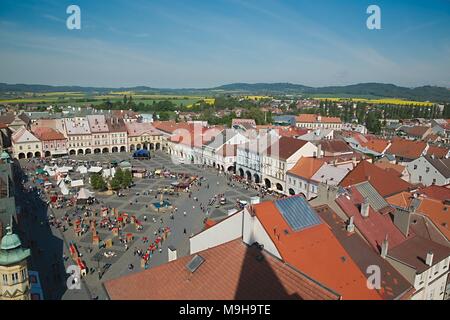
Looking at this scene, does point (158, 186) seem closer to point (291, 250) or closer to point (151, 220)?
point (151, 220)

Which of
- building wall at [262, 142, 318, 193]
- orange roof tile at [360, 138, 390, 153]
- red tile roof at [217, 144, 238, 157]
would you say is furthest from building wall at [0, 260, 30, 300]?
orange roof tile at [360, 138, 390, 153]

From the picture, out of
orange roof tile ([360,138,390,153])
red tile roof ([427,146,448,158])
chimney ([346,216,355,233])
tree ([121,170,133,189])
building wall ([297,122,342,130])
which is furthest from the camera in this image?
building wall ([297,122,342,130])

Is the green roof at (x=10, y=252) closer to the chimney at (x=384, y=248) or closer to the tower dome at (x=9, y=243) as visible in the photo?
the tower dome at (x=9, y=243)

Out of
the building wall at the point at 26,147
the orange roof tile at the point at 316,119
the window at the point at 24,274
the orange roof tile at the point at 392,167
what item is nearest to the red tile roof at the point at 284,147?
the orange roof tile at the point at 392,167

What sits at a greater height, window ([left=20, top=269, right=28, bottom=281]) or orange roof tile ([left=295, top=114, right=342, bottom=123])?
orange roof tile ([left=295, top=114, right=342, bottom=123])

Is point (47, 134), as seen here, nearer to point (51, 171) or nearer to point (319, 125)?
point (51, 171)

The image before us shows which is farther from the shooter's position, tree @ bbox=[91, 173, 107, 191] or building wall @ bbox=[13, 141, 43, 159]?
building wall @ bbox=[13, 141, 43, 159]

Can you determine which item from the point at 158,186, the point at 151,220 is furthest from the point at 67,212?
the point at 158,186

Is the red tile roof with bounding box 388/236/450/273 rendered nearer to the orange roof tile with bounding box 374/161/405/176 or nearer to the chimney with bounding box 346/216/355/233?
the chimney with bounding box 346/216/355/233
